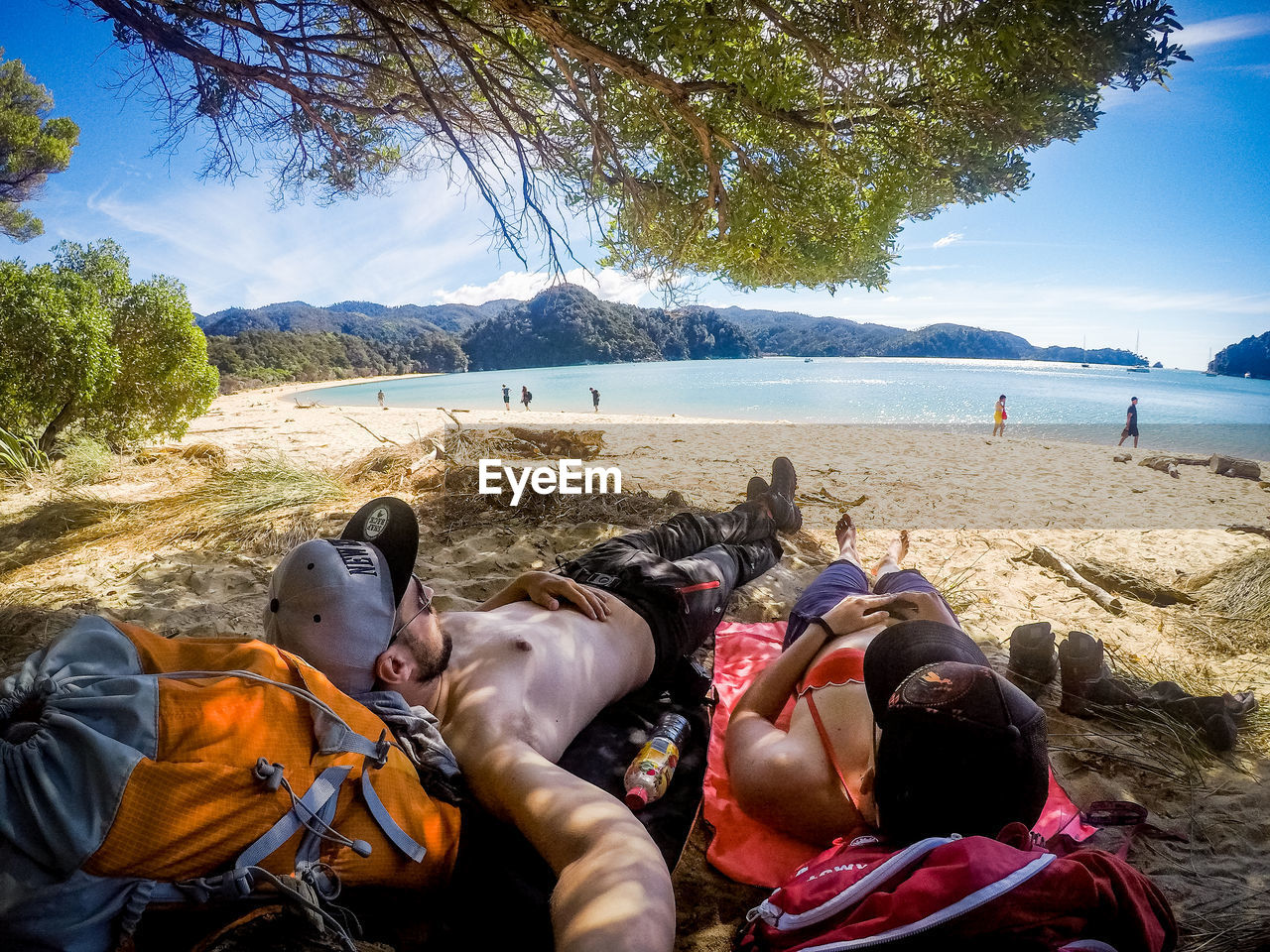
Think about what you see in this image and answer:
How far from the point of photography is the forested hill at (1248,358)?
166ft

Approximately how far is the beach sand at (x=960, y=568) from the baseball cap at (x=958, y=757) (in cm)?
57

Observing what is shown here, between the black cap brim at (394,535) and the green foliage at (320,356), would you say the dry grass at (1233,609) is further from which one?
the green foliage at (320,356)

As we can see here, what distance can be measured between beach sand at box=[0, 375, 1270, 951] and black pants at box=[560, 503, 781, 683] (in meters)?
0.39

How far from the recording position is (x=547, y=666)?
1842 millimetres

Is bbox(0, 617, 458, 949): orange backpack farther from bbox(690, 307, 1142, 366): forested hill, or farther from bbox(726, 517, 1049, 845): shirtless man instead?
bbox(690, 307, 1142, 366): forested hill

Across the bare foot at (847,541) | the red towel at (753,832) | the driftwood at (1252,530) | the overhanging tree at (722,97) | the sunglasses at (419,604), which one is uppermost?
the overhanging tree at (722,97)

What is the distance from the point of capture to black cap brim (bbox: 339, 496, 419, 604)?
1.80 meters

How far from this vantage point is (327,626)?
158cm

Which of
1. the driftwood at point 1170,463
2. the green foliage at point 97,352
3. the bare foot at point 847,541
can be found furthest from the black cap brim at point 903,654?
the driftwood at point 1170,463

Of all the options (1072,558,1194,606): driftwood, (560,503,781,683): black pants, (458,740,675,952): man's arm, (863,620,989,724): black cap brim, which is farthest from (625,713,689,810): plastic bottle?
(1072,558,1194,606): driftwood

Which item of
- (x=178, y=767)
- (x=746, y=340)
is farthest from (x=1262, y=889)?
(x=746, y=340)

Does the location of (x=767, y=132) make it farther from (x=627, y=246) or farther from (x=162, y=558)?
(x=162, y=558)

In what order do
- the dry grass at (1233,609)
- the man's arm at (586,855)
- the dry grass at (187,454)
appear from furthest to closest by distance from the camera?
the dry grass at (187,454) < the dry grass at (1233,609) < the man's arm at (586,855)

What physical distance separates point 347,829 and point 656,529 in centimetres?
231
